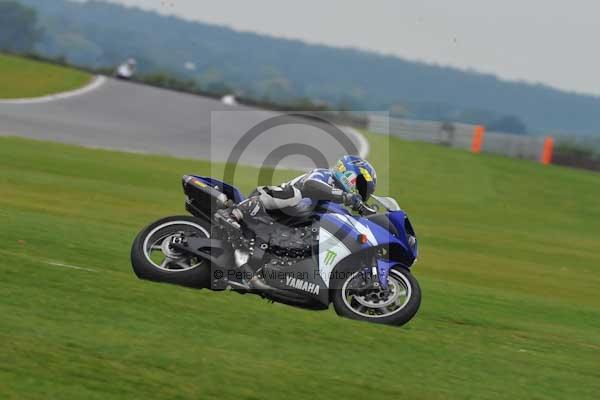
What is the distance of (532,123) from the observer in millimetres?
182375

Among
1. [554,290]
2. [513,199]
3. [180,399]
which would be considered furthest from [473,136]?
[180,399]

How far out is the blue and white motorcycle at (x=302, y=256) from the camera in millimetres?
9289

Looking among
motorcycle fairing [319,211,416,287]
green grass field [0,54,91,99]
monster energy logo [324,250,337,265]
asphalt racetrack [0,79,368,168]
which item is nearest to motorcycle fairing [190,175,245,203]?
motorcycle fairing [319,211,416,287]

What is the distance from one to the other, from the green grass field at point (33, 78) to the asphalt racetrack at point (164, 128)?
112 centimetres

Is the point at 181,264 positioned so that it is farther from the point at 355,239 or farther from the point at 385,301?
the point at 385,301

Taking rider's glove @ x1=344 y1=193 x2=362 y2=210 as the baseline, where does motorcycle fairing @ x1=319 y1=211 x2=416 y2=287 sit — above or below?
below

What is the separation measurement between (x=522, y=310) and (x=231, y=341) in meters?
5.78

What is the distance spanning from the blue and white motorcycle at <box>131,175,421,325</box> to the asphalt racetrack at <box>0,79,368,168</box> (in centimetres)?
1683

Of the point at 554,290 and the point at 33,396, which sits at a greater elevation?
the point at 33,396

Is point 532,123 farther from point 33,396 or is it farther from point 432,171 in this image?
point 33,396

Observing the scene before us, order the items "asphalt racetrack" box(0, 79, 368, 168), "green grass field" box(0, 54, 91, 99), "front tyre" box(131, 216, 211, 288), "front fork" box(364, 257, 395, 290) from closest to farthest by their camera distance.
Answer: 1. "front fork" box(364, 257, 395, 290)
2. "front tyre" box(131, 216, 211, 288)
3. "asphalt racetrack" box(0, 79, 368, 168)
4. "green grass field" box(0, 54, 91, 99)

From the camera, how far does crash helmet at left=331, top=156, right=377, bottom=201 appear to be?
952 centimetres

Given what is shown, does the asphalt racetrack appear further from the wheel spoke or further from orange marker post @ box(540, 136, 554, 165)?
the wheel spoke

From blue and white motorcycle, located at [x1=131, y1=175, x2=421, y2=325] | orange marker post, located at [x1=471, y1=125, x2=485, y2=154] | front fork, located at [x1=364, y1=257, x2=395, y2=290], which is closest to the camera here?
front fork, located at [x1=364, y1=257, x2=395, y2=290]
